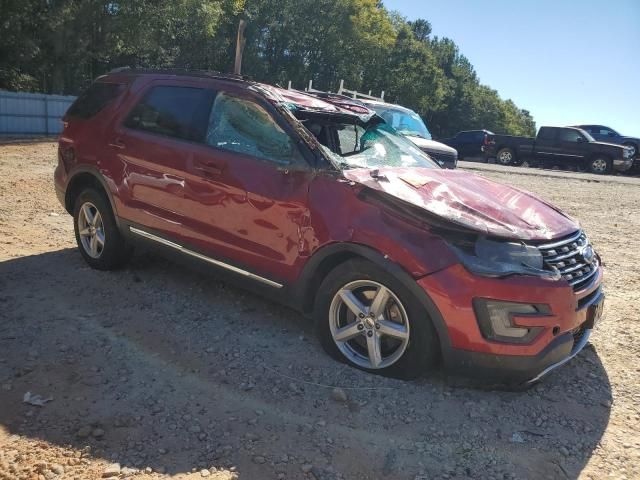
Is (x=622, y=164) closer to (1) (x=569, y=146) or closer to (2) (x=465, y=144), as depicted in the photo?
(1) (x=569, y=146)

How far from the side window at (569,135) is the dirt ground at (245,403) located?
64.9 feet

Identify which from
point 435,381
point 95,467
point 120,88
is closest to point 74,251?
point 120,88

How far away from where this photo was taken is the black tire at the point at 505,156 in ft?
80.5

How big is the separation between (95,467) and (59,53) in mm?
26026

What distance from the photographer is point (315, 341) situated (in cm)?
394

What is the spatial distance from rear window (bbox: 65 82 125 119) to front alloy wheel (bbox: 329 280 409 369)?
303cm

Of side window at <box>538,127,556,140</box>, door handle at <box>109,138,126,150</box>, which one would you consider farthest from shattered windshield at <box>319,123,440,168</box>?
side window at <box>538,127,556,140</box>

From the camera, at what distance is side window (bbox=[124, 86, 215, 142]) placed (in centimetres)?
430

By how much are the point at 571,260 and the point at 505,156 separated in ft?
74.9

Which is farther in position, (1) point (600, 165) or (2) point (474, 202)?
(1) point (600, 165)

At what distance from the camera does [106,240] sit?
196 inches

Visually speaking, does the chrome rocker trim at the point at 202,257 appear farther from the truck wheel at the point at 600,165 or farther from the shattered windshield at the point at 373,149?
the truck wheel at the point at 600,165

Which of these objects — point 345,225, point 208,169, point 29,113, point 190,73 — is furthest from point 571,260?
point 29,113

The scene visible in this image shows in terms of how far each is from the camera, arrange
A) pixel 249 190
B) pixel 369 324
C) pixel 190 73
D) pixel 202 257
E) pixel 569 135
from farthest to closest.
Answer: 1. pixel 569 135
2. pixel 190 73
3. pixel 202 257
4. pixel 249 190
5. pixel 369 324
